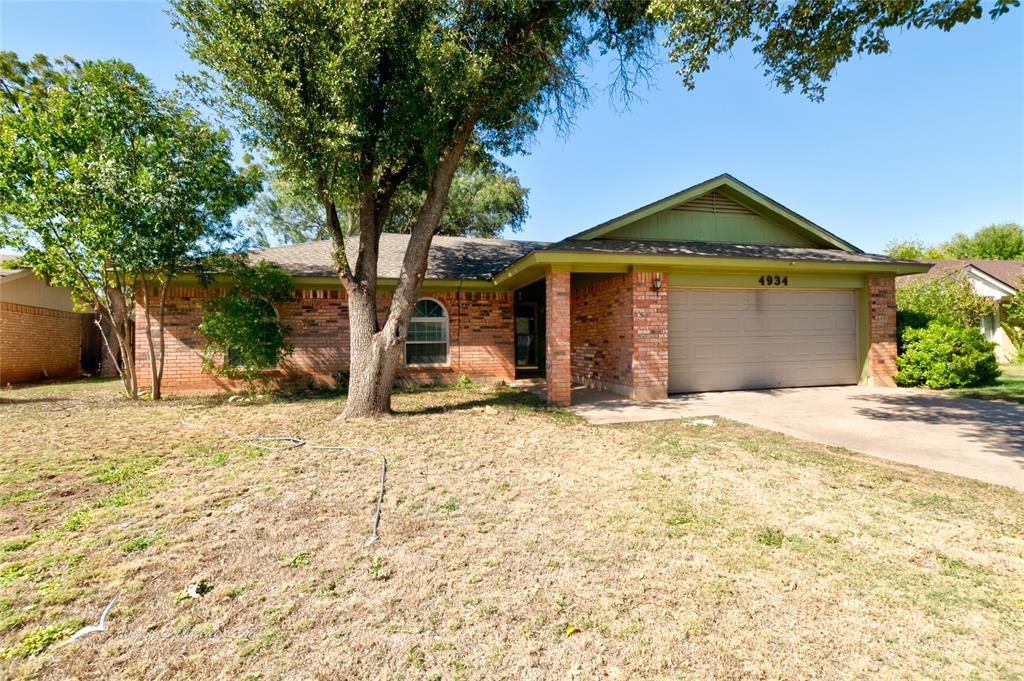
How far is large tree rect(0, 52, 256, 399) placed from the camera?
28.2 feet

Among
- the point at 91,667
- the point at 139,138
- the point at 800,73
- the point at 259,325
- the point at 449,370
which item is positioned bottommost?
the point at 91,667

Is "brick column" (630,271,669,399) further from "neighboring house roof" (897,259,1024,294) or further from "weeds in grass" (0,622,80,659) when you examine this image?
"neighboring house roof" (897,259,1024,294)

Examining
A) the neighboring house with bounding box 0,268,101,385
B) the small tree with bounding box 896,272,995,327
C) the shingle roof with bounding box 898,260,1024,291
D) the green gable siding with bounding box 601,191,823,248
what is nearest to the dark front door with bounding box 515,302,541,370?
the green gable siding with bounding box 601,191,823,248

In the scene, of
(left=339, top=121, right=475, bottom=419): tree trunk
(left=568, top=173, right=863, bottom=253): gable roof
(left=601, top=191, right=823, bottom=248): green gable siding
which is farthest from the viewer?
(left=601, top=191, right=823, bottom=248): green gable siding

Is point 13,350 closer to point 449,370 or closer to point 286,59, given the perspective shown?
point 449,370

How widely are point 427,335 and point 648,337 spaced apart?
581cm

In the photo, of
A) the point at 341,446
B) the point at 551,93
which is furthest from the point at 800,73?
the point at 341,446

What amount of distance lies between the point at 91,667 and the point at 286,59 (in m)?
7.56

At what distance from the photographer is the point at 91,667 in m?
2.10

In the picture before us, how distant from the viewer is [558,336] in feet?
29.2

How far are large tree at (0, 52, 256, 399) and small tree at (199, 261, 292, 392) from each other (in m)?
1.08

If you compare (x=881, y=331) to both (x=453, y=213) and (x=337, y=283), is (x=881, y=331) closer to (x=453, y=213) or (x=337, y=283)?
(x=337, y=283)

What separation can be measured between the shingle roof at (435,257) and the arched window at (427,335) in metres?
0.94

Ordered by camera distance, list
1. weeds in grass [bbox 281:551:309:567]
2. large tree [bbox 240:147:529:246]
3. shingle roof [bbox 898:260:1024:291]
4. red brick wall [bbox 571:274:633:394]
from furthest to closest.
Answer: large tree [bbox 240:147:529:246]
shingle roof [bbox 898:260:1024:291]
red brick wall [bbox 571:274:633:394]
weeds in grass [bbox 281:551:309:567]
